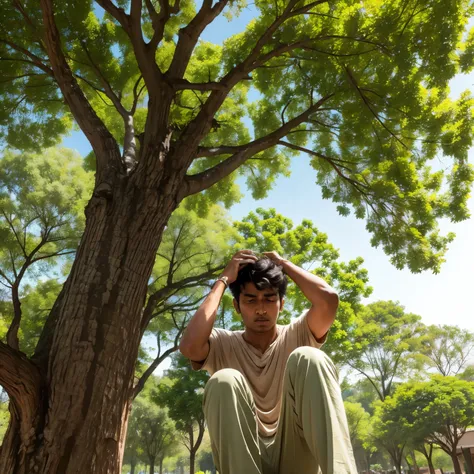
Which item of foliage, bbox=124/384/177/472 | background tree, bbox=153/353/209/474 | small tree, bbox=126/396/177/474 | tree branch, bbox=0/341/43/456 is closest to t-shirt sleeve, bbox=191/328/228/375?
tree branch, bbox=0/341/43/456

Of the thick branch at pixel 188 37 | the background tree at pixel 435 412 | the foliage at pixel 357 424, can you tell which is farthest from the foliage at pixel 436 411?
the thick branch at pixel 188 37

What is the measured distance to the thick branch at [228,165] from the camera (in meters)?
4.04

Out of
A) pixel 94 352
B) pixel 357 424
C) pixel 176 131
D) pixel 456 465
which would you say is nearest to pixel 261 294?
pixel 94 352

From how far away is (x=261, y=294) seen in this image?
187 centimetres

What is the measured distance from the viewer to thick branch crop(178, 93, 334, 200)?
13.2 feet

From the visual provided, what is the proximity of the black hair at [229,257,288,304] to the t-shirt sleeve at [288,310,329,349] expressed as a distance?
0.20 metres

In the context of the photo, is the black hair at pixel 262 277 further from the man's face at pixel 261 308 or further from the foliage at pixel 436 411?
the foliage at pixel 436 411

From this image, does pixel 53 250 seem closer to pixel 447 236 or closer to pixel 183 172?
pixel 183 172

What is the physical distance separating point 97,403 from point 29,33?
4776mm

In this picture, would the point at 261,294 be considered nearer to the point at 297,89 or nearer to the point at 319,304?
the point at 319,304

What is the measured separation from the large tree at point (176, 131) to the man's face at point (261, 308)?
51.6 inches

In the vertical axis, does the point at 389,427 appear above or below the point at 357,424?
below

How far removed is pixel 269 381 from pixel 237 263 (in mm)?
593

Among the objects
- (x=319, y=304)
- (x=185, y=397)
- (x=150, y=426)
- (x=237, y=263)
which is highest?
(x=150, y=426)
